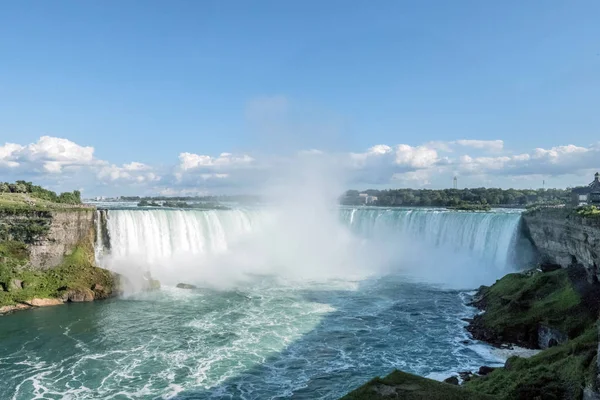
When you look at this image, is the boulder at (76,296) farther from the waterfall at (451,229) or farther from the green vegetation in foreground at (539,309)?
the waterfall at (451,229)

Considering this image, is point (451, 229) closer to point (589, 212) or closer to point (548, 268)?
point (548, 268)

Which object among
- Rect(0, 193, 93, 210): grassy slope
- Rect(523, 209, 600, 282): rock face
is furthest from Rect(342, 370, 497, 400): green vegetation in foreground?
Rect(0, 193, 93, 210): grassy slope

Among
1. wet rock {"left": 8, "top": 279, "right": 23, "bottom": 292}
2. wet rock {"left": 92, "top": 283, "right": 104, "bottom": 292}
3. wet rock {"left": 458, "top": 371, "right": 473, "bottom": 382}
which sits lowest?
wet rock {"left": 458, "top": 371, "right": 473, "bottom": 382}

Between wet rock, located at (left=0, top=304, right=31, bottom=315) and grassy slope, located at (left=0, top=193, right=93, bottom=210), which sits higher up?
grassy slope, located at (left=0, top=193, right=93, bottom=210)

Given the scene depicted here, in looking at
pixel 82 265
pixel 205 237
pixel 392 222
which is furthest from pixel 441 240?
pixel 82 265

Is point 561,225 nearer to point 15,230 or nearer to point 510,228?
point 510,228

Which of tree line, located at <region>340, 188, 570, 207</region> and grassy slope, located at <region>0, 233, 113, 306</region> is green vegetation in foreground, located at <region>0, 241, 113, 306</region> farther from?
tree line, located at <region>340, 188, 570, 207</region>

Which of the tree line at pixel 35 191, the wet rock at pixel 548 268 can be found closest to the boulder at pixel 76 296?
the tree line at pixel 35 191
